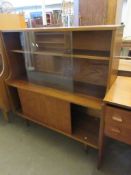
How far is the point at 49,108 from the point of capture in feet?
5.33

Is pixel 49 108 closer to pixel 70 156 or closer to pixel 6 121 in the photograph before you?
pixel 70 156

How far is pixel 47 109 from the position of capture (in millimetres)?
1653

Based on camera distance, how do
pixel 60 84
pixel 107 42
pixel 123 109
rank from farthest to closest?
pixel 60 84 < pixel 107 42 < pixel 123 109

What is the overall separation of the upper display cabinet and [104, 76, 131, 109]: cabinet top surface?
80mm

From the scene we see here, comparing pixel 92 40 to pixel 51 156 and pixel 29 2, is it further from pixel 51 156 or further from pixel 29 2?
pixel 29 2

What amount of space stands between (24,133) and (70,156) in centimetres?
70

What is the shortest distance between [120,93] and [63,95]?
555 mm

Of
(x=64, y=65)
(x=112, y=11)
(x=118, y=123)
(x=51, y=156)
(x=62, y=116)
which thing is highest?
(x=112, y=11)

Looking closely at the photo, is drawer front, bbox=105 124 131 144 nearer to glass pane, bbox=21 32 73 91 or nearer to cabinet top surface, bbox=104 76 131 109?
cabinet top surface, bbox=104 76 131 109

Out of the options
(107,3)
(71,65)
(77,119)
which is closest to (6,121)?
(77,119)

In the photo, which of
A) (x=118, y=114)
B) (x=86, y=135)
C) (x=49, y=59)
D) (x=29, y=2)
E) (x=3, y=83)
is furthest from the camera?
(x=29, y=2)

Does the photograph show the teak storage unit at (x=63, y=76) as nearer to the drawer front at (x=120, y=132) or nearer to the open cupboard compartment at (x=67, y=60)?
the open cupboard compartment at (x=67, y=60)

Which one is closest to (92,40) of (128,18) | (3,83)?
(3,83)

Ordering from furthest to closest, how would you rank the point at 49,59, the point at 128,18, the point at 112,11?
the point at 128,18 < the point at 112,11 < the point at 49,59
